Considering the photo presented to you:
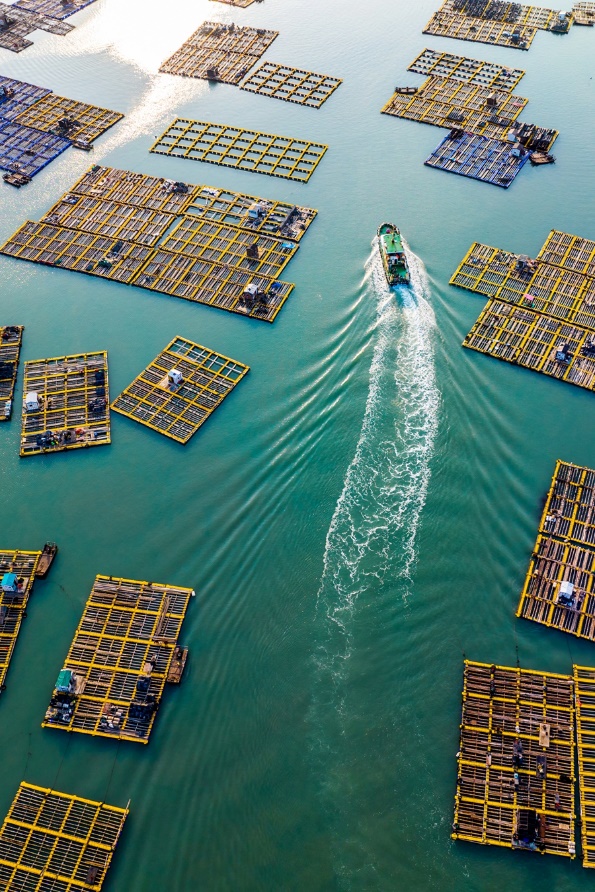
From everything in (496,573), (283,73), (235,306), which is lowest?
(496,573)

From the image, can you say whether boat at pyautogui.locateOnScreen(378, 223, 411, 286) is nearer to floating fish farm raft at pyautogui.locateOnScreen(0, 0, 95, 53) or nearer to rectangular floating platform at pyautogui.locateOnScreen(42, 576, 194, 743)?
rectangular floating platform at pyautogui.locateOnScreen(42, 576, 194, 743)

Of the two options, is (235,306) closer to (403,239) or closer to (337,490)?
(403,239)

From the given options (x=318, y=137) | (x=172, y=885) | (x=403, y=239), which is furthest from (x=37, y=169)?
(x=172, y=885)

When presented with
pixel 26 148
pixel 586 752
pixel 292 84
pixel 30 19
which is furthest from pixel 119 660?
pixel 30 19

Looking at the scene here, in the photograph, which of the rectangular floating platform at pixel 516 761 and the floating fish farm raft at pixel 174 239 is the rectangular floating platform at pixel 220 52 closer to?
the floating fish farm raft at pixel 174 239

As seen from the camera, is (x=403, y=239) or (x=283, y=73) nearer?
(x=403, y=239)

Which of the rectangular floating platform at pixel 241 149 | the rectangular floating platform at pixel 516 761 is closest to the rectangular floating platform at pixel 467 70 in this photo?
the rectangular floating platform at pixel 241 149
